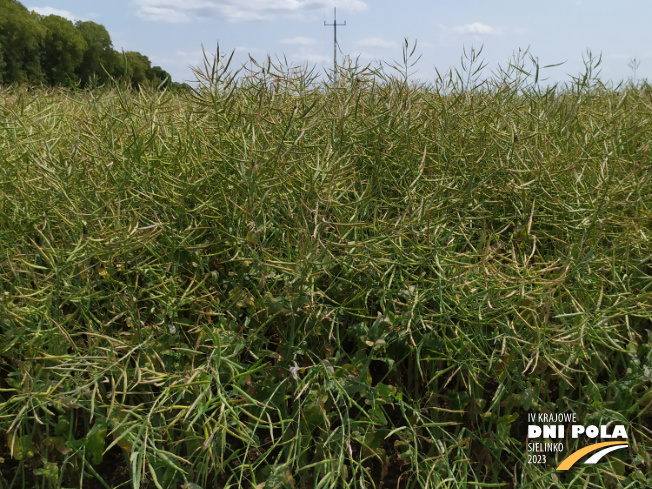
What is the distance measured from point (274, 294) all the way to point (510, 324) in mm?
640

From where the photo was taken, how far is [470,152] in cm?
206

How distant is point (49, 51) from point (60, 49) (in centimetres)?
56

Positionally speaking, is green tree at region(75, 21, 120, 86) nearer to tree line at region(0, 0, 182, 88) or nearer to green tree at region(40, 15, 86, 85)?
tree line at region(0, 0, 182, 88)

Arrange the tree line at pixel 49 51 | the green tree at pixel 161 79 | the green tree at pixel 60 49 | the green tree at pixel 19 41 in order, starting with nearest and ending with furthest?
1. the green tree at pixel 161 79
2. the green tree at pixel 19 41
3. the tree line at pixel 49 51
4. the green tree at pixel 60 49

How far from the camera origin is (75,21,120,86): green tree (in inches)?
Result: 1015

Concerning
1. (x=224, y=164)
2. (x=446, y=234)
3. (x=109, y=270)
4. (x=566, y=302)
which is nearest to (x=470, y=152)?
(x=446, y=234)

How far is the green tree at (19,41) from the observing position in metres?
21.6

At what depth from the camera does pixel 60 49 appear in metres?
24.6

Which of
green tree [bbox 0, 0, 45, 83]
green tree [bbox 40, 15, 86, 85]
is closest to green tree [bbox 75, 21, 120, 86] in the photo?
green tree [bbox 40, 15, 86, 85]

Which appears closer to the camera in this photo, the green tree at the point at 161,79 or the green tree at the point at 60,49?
the green tree at the point at 161,79

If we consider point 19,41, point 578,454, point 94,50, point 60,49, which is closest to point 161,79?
point 578,454

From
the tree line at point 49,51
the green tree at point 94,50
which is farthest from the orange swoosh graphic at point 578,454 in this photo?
the green tree at point 94,50

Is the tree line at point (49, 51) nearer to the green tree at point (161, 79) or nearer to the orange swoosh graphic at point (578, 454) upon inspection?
the green tree at point (161, 79)

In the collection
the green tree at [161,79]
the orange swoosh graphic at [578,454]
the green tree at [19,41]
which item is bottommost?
the orange swoosh graphic at [578,454]
